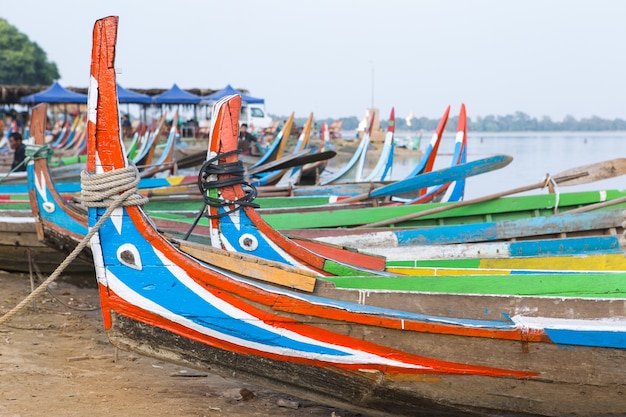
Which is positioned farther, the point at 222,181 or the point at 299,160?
the point at 299,160

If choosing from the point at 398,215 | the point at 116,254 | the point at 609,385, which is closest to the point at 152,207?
the point at 398,215

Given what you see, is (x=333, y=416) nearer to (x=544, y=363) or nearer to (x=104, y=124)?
(x=544, y=363)

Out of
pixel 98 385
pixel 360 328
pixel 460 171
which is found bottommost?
pixel 98 385

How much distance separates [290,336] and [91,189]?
3.87 ft

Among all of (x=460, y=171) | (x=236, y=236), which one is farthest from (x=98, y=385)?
(x=460, y=171)

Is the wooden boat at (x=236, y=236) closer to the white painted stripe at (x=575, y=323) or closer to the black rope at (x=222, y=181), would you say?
the black rope at (x=222, y=181)

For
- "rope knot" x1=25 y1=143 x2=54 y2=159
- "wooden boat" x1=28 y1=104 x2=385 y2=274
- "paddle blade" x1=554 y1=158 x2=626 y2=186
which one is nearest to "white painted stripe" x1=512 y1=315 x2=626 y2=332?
"wooden boat" x1=28 y1=104 x2=385 y2=274

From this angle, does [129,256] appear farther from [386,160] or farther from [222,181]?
[386,160]

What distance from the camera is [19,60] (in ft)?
170

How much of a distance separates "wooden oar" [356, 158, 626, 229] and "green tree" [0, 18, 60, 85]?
166 ft

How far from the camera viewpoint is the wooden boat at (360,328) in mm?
3482

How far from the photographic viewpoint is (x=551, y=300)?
354 cm

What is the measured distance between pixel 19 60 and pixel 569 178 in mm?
51546

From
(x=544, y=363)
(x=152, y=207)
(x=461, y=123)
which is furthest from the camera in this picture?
(x=461, y=123)
